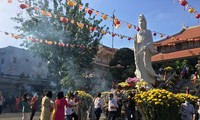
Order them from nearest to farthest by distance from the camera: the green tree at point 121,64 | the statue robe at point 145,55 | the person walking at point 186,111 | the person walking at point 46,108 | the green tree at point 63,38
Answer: the person walking at point 46,108, the person walking at point 186,111, the statue robe at point 145,55, the green tree at point 63,38, the green tree at point 121,64

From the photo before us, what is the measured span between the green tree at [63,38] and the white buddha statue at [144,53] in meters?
11.1

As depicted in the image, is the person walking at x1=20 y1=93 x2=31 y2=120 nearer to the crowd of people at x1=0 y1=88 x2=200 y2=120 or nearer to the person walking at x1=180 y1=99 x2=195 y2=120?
the crowd of people at x1=0 y1=88 x2=200 y2=120

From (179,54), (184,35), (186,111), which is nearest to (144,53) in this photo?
(186,111)

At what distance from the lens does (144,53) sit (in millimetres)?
15922

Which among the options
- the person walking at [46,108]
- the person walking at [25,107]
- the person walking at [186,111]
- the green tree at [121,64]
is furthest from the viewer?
the green tree at [121,64]

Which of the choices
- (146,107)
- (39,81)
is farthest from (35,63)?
(146,107)

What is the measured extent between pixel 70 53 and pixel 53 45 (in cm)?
178

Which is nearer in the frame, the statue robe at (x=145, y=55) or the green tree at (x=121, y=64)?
the statue robe at (x=145, y=55)

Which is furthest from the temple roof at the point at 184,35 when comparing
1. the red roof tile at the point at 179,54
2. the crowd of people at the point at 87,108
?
the crowd of people at the point at 87,108

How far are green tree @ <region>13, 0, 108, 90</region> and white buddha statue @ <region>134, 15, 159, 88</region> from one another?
11.1 meters

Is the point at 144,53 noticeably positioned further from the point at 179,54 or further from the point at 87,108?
the point at 179,54

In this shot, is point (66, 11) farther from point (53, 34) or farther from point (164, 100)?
point (164, 100)

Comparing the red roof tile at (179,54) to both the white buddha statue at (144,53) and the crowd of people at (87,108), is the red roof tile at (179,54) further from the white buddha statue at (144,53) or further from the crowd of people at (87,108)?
the crowd of people at (87,108)

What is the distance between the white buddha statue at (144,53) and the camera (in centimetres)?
1579
